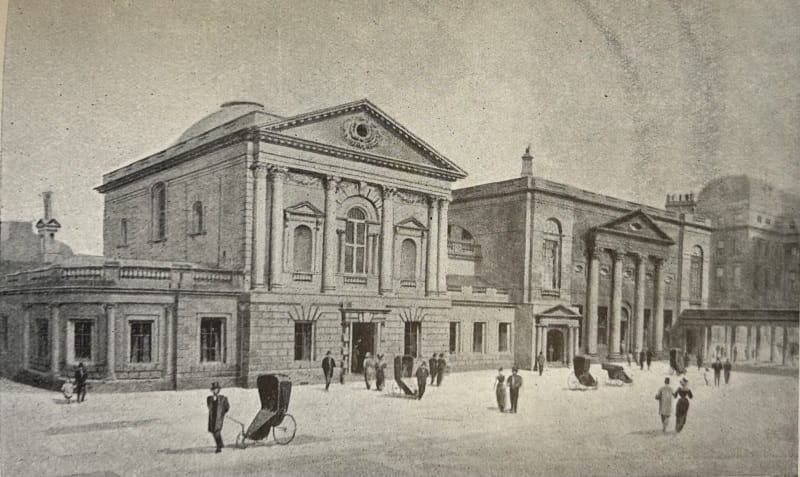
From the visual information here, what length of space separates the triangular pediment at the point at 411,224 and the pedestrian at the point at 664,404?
3.77 meters

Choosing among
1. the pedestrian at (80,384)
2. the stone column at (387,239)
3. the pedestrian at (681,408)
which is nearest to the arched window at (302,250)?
the stone column at (387,239)

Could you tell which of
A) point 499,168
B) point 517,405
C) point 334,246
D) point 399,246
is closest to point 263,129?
point 334,246

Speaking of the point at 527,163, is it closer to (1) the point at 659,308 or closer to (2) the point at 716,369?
(1) the point at 659,308

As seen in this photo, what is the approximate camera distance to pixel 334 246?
743 cm

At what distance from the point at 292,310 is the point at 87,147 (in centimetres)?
248

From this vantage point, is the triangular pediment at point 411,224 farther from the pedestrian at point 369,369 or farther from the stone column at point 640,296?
the stone column at point 640,296

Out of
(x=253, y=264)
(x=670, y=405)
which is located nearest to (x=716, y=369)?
(x=670, y=405)

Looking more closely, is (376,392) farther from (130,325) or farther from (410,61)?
(410,61)

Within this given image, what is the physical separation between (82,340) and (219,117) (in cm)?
240

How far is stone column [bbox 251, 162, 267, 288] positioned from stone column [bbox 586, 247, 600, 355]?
4810 mm

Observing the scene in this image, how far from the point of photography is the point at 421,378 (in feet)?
26.0

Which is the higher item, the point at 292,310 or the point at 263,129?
the point at 263,129

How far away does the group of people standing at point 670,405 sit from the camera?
29.1ft

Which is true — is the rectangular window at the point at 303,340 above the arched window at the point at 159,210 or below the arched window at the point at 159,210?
below
